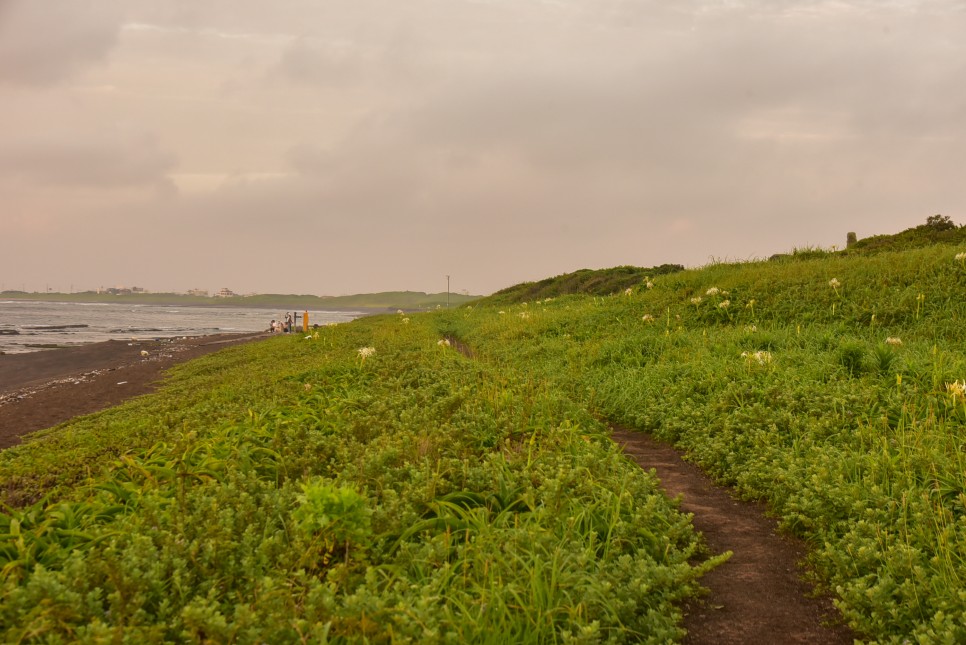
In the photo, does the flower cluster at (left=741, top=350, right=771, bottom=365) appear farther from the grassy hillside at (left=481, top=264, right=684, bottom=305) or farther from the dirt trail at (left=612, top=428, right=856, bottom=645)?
the grassy hillside at (left=481, top=264, right=684, bottom=305)

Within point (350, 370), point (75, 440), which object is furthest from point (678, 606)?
point (75, 440)

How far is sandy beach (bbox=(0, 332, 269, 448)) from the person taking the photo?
1438 cm

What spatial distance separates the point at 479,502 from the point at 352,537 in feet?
4.71

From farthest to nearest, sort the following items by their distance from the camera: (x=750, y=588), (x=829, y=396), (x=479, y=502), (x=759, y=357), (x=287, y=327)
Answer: (x=287, y=327)
(x=759, y=357)
(x=829, y=396)
(x=479, y=502)
(x=750, y=588)

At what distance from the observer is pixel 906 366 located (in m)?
8.44

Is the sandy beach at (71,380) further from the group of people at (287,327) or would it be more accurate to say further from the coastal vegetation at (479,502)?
the group of people at (287,327)

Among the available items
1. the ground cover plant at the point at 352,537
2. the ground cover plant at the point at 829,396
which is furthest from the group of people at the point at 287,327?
the ground cover plant at the point at 352,537

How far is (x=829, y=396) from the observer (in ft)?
25.3

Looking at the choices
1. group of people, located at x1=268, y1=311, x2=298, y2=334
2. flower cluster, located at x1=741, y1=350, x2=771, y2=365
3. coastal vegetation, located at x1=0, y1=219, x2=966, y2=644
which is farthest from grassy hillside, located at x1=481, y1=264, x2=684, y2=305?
coastal vegetation, located at x1=0, y1=219, x2=966, y2=644

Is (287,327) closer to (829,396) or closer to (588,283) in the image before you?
(588,283)

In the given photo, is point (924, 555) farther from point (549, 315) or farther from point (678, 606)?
point (549, 315)

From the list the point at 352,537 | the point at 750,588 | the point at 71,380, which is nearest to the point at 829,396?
the point at 750,588

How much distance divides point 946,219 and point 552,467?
29564 mm

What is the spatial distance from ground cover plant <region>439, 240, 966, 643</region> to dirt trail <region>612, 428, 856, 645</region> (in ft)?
0.67
